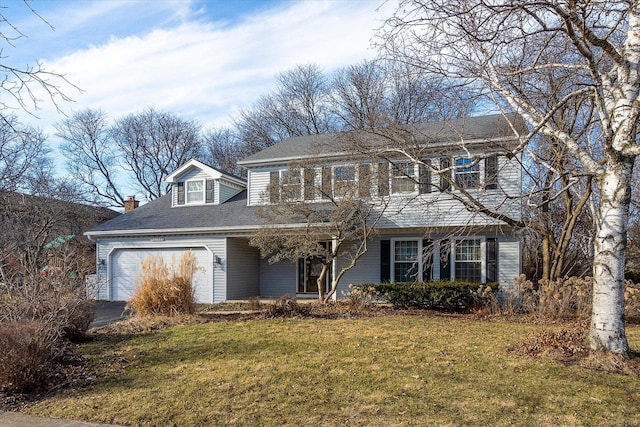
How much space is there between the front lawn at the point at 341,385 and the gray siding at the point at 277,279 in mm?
9766

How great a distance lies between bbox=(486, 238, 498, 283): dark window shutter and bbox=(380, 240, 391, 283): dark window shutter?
322 centimetres

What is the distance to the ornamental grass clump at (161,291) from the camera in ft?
37.3

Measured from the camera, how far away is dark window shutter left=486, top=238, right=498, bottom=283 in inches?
588

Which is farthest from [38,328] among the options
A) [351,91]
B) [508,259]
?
[351,91]

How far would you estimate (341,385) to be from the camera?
5.81 m

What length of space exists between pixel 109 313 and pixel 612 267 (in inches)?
532

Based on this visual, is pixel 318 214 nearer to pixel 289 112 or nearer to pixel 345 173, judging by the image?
pixel 345 173

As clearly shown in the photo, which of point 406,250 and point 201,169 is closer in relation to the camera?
point 406,250

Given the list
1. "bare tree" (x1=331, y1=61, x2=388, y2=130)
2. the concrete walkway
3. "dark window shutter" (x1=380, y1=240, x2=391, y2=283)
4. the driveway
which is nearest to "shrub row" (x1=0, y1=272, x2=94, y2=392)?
the concrete walkway

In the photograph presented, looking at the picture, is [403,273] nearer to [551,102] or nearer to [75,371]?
[551,102]

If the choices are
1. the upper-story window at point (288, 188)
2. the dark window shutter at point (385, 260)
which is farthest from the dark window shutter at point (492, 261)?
the upper-story window at point (288, 188)

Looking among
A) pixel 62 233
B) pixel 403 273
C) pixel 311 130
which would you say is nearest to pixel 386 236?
pixel 403 273

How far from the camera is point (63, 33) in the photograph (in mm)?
4715

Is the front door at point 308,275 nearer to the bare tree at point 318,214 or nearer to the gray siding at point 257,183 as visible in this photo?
the bare tree at point 318,214
